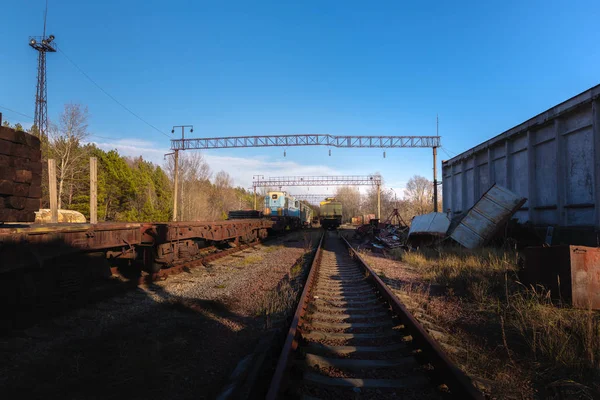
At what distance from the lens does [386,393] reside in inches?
114

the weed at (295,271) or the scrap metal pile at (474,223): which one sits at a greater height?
the scrap metal pile at (474,223)

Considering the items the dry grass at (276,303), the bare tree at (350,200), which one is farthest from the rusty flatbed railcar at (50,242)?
the bare tree at (350,200)

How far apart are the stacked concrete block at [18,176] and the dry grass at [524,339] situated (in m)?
6.16

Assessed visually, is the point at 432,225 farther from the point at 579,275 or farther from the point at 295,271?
the point at 579,275

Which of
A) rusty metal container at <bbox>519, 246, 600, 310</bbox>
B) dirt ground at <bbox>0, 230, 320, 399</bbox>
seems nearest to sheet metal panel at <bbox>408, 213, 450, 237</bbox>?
rusty metal container at <bbox>519, 246, 600, 310</bbox>

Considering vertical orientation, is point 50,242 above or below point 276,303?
above

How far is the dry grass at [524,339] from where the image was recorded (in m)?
3.07

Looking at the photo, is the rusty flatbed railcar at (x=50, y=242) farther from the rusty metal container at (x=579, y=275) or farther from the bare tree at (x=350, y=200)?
the bare tree at (x=350, y=200)

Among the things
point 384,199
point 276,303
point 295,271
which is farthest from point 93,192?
point 384,199

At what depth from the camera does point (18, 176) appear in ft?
15.9

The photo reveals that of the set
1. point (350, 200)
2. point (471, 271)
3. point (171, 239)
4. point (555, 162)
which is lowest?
point (471, 271)

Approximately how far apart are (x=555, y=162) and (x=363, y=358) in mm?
9599

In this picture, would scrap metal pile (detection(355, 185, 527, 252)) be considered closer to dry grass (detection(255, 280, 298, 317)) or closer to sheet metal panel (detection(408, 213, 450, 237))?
sheet metal panel (detection(408, 213, 450, 237))

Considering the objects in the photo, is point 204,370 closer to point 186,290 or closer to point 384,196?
point 186,290
